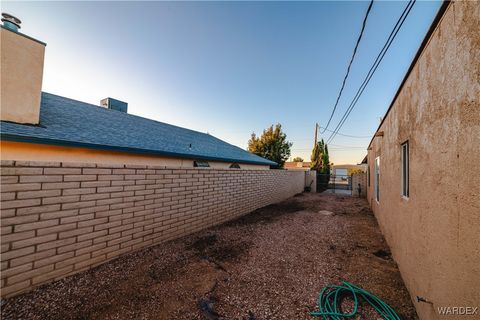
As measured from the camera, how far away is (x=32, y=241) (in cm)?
239

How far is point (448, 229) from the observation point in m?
1.61

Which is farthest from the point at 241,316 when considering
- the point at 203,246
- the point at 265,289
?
the point at 203,246

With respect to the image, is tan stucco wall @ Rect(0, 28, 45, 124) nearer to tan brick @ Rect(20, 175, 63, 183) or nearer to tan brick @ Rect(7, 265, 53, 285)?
tan brick @ Rect(20, 175, 63, 183)

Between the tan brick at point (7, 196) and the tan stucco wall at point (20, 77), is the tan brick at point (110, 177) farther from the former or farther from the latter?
the tan stucco wall at point (20, 77)

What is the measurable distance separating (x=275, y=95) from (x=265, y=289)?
43.8 ft

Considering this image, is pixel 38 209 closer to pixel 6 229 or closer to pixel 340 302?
pixel 6 229

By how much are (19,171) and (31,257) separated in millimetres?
1176

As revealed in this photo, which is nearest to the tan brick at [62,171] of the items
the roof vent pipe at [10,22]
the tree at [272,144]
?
the roof vent pipe at [10,22]

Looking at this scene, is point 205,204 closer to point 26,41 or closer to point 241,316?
point 241,316

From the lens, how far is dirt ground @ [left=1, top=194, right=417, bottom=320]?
2.19m

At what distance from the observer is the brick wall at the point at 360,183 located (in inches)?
Result: 507

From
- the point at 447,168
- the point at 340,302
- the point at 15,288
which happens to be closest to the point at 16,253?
the point at 15,288

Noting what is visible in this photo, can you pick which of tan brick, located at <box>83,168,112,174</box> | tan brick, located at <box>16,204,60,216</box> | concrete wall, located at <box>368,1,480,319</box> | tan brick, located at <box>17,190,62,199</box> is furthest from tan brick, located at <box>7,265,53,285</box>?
concrete wall, located at <box>368,1,480,319</box>

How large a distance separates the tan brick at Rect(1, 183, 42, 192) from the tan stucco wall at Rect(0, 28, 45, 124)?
299cm
